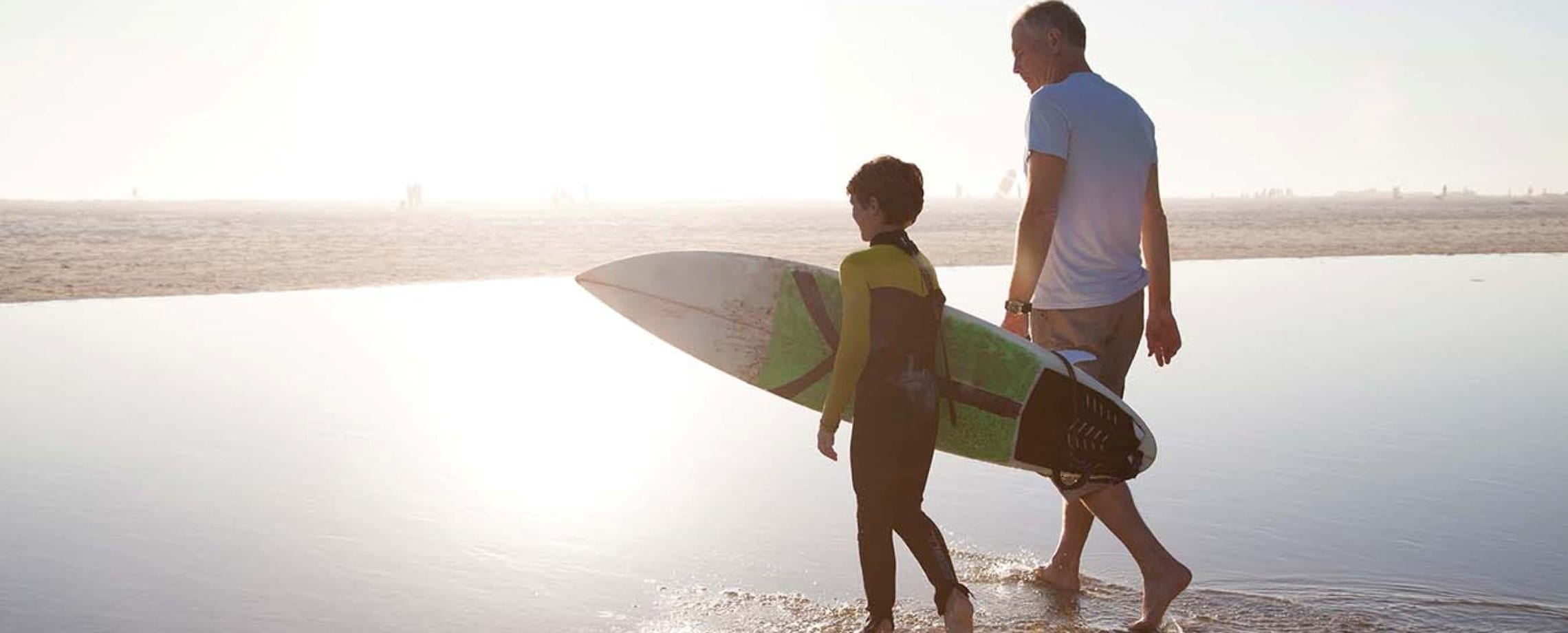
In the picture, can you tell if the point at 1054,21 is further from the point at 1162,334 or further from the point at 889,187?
the point at 1162,334

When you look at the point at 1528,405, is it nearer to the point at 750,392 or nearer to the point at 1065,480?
→ the point at 750,392

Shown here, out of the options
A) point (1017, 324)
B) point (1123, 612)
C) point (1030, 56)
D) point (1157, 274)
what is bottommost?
point (1123, 612)

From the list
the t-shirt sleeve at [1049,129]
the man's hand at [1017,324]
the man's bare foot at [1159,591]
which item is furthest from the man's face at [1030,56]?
the man's bare foot at [1159,591]

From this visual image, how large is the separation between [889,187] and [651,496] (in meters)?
2.75

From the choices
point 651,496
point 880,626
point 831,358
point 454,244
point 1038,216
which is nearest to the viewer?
point 880,626

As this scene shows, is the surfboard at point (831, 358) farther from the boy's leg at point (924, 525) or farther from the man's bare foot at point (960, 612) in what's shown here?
the man's bare foot at point (960, 612)

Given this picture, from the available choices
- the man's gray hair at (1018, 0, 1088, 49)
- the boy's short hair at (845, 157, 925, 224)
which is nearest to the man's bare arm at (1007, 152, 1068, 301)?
the man's gray hair at (1018, 0, 1088, 49)

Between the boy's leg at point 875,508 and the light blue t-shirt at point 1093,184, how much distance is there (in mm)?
876

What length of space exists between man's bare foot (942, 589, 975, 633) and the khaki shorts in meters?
0.63

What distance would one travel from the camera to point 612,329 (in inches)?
486

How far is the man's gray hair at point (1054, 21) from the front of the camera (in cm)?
411

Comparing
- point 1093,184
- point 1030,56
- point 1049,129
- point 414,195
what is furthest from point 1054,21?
point 414,195

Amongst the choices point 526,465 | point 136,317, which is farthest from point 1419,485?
point 136,317

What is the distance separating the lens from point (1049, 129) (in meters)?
4.02
